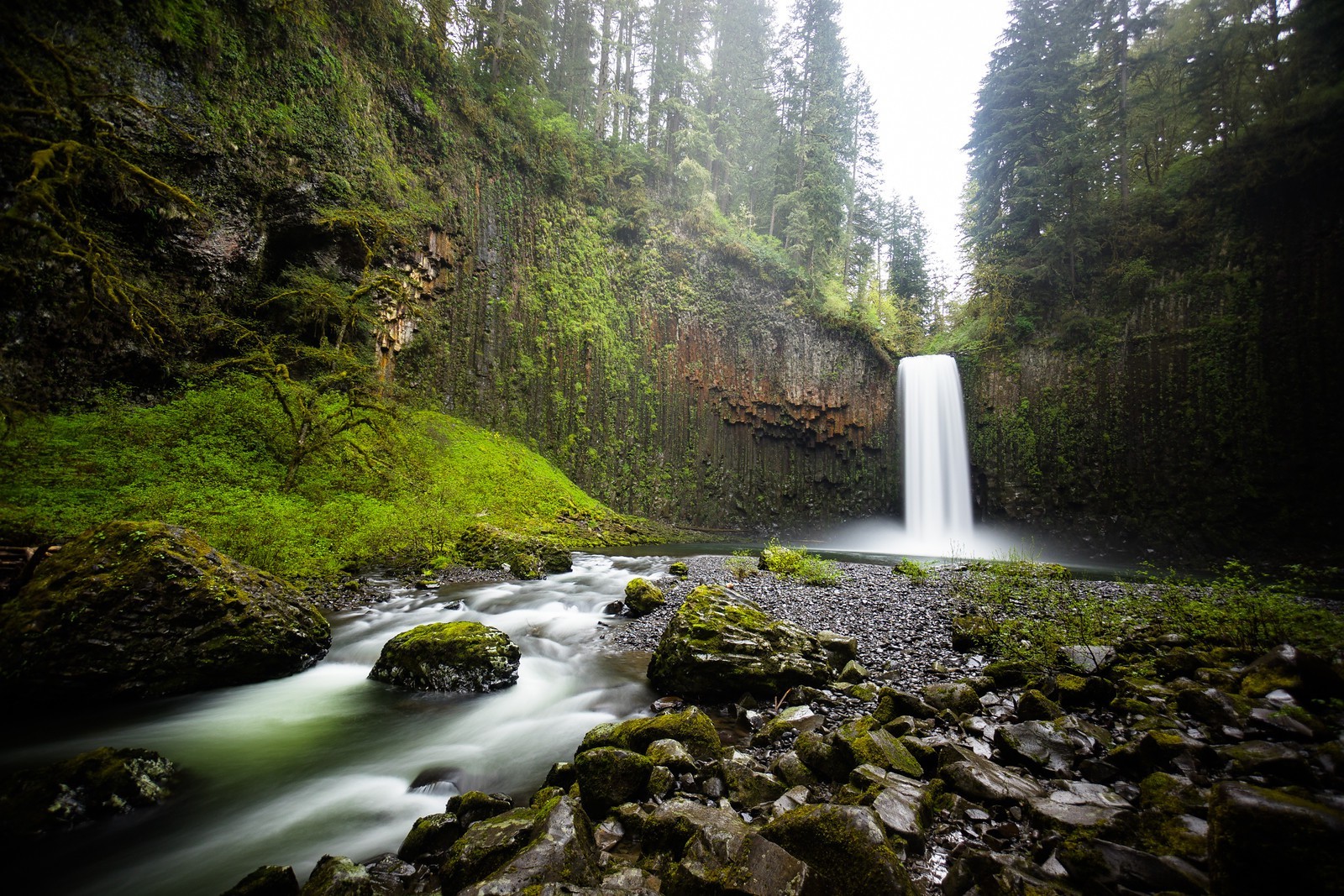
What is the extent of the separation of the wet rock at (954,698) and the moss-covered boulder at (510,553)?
300 inches

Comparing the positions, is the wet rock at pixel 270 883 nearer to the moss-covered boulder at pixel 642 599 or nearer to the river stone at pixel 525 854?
the river stone at pixel 525 854

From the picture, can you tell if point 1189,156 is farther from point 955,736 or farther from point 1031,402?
point 955,736

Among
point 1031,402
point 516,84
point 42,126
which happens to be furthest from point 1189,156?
point 42,126

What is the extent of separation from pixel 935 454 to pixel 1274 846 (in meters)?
23.4

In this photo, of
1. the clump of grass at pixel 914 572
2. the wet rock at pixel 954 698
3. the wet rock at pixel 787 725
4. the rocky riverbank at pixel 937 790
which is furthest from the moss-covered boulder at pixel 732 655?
the clump of grass at pixel 914 572

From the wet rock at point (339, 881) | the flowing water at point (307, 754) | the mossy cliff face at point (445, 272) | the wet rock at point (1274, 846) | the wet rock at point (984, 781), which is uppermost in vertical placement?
the mossy cliff face at point (445, 272)

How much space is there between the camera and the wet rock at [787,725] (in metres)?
3.41

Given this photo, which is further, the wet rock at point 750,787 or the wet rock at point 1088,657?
the wet rock at point 1088,657

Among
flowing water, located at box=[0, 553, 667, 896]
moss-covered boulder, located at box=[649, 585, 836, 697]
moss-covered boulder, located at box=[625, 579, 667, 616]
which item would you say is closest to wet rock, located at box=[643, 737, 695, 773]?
flowing water, located at box=[0, 553, 667, 896]

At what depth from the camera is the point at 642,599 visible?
287 inches

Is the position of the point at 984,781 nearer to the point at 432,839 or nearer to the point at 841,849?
the point at 841,849

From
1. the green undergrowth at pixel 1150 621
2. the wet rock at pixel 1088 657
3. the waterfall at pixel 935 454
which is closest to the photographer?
the wet rock at pixel 1088 657

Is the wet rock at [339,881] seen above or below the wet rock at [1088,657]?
below

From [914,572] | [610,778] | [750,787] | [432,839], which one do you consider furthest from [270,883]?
[914,572]
